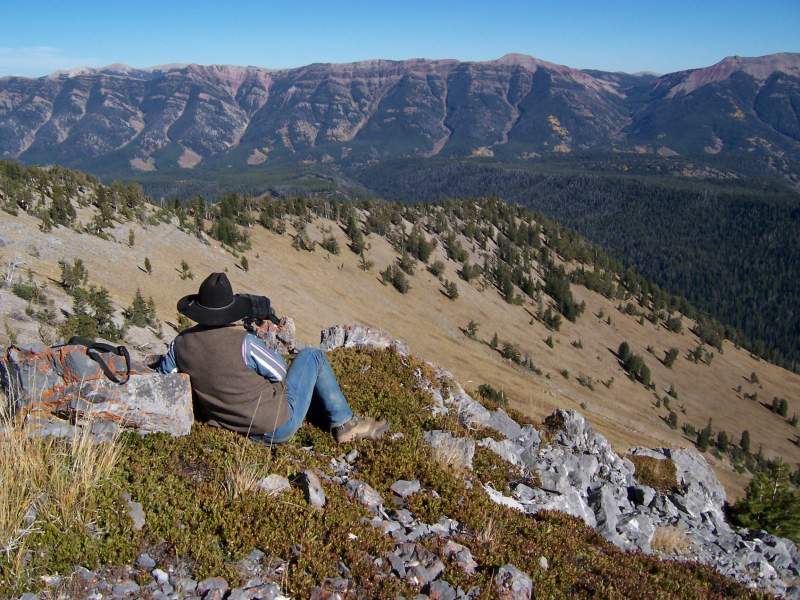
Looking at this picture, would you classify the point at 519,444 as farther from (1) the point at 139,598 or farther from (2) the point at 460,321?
(2) the point at 460,321

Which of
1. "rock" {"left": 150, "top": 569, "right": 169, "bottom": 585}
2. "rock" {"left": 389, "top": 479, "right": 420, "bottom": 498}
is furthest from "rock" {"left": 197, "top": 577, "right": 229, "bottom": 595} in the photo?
"rock" {"left": 389, "top": 479, "right": 420, "bottom": 498}

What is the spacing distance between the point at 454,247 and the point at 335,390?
306ft

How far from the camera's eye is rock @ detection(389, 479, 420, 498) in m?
7.37

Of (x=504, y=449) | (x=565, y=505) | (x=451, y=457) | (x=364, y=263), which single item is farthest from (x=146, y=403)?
(x=364, y=263)

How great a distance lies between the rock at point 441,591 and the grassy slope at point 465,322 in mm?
10584

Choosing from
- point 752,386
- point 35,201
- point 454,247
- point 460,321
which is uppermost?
point 35,201

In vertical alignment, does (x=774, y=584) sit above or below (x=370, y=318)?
above

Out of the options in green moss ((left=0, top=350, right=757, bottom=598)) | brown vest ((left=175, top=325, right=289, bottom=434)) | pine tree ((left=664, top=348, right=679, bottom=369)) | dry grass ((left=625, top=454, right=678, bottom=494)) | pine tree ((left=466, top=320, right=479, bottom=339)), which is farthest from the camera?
pine tree ((left=664, top=348, right=679, bottom=369))

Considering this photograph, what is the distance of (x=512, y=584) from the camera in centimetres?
559

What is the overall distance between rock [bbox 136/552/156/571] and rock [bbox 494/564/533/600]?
338 centimetres

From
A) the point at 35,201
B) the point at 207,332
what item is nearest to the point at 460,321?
the point at 35,201

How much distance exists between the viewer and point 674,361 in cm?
10100

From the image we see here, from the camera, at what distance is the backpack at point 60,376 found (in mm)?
6711

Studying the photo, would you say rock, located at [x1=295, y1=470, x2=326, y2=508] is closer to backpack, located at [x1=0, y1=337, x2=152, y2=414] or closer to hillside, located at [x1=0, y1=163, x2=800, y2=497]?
backpack, located at [x1=0, y1=337, x2=152, y2=414]
